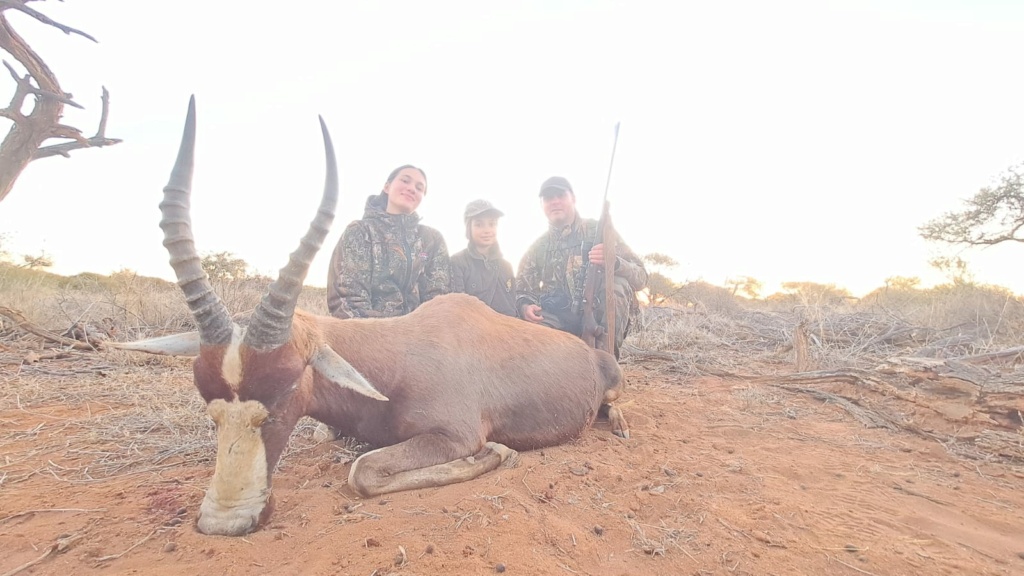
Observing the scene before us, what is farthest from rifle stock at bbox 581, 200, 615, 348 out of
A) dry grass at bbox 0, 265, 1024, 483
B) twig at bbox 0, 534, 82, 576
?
twig at bbox 0, 534, 82, 576

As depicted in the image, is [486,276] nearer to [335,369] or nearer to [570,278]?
[570,278]

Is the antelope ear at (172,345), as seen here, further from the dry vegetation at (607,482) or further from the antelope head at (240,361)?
the dry vegetation at (607,482)

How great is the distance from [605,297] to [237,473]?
183 inches

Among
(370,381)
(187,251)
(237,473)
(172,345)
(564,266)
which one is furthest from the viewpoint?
(564,266)

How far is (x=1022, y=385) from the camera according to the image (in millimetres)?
4078

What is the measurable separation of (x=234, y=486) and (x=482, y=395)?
1732 millimetres

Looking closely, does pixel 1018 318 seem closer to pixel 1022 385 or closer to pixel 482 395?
pixel 1022 385

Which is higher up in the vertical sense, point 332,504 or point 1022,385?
point 1022,385

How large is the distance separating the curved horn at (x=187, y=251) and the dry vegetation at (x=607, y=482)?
38.3 inches

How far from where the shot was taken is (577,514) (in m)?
2.58

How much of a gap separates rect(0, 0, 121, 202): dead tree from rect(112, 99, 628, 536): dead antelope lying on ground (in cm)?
640

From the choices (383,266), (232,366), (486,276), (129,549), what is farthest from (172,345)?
(486,276)

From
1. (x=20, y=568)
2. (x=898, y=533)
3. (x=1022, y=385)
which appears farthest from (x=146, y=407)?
(x=1022, y=385)

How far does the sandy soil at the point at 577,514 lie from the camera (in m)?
2.12
